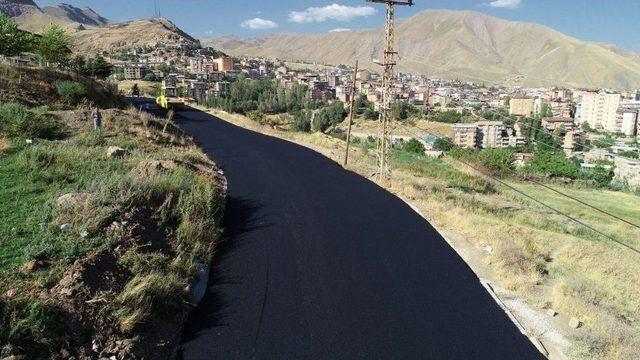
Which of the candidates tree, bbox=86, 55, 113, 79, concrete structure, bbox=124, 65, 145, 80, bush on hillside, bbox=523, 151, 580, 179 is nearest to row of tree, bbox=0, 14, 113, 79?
tree, bbox=86, 55, 113, 79

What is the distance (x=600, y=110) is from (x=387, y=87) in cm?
12721

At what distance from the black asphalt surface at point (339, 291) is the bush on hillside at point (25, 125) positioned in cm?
543

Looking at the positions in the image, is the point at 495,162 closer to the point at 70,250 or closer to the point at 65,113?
the point at 65,113

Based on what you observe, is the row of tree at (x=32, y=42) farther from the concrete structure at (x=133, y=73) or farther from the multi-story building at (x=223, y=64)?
the multi-story building at (x=223, y=64)

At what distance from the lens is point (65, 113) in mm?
15039

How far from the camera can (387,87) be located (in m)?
14.5

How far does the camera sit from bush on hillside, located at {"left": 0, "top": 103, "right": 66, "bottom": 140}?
11.4 m

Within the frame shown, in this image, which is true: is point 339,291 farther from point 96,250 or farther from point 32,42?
point 32,42

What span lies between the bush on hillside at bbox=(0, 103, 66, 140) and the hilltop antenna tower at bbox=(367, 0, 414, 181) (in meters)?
9.12

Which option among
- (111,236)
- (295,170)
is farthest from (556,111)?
(111,236)

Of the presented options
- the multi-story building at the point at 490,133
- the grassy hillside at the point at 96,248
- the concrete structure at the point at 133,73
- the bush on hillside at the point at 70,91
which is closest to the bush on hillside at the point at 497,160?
the multi-story building at the point at 490,133

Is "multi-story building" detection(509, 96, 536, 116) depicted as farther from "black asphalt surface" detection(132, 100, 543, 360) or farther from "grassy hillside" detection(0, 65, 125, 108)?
"black asphalt surface" detection(132, 100, 543, 360)

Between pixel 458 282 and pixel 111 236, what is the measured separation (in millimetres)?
5040

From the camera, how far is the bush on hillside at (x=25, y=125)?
11.4 m
